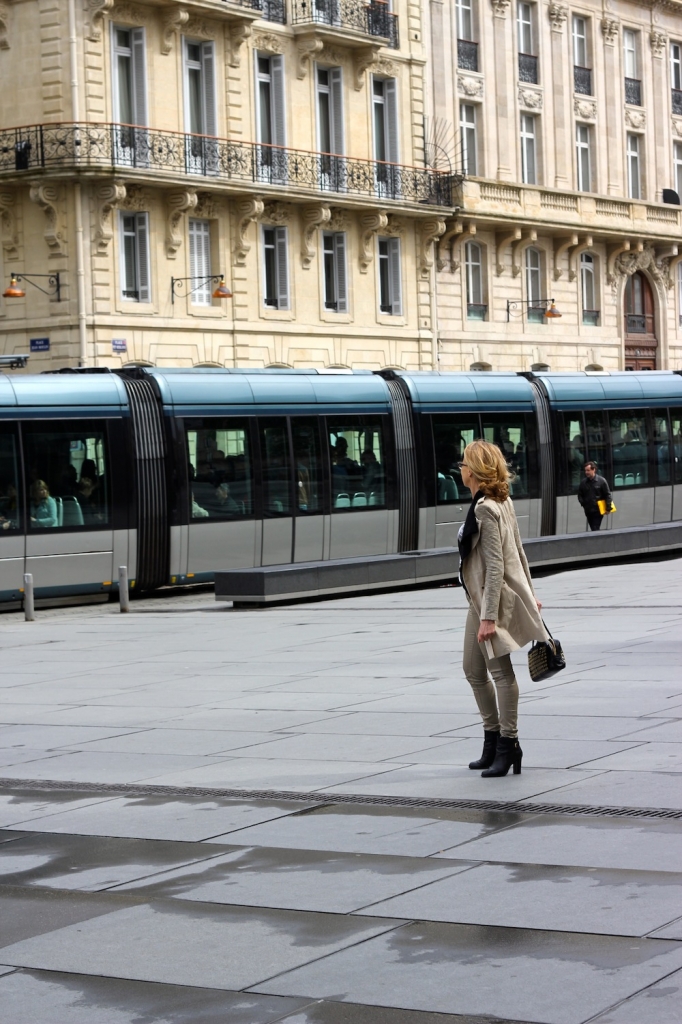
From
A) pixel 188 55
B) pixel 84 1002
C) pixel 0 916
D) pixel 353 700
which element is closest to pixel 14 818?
pixel 0 916

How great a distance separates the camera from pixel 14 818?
8062mm

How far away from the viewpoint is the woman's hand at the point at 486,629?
8.18 metres

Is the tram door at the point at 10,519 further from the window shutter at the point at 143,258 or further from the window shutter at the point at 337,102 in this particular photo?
the window shutter at the point at 337,102

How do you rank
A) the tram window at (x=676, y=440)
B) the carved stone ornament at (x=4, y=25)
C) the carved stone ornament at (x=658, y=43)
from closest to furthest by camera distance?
1. the tram window at (x=676, y=440)
2. the carved stone ornament at (x=4, y=25)
3. the carved stone ornament at (x=658, y=43)

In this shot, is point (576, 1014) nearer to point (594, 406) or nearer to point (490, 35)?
point (594, 406)

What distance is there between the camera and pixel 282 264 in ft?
135

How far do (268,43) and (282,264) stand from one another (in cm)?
532

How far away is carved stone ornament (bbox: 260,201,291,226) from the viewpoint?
40.4 m

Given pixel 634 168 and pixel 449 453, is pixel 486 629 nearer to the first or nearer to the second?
pixel 449 453

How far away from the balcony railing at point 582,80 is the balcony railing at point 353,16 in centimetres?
908

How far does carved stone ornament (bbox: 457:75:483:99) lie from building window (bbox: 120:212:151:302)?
13.8 metres

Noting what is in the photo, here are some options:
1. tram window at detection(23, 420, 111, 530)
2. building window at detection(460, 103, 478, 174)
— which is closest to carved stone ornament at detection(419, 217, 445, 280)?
building window at detection(460, 103, 478, 174)

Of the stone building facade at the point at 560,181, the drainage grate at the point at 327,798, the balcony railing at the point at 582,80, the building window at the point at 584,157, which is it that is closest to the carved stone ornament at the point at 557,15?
the stone building facade at the point at 560,181

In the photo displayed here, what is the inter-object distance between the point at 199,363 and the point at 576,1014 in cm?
3431
